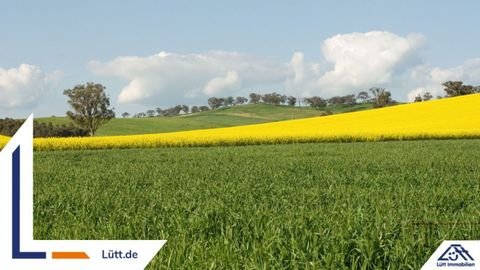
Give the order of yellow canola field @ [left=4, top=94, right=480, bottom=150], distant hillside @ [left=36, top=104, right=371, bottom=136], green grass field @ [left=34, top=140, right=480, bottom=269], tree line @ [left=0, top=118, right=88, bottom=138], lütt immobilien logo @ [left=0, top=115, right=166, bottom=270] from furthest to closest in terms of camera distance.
Answer: distant hillside @ [left=36, top=104, right=371, bottom=136] < tree line @ [left=0, top=118, right=88, bottom=138] < yellow canola field @ [left=4, top=94, right=480, bottom=150] < green grass field @ [left=34, top=140, right=480, bottom=269] < lütt immobilien logo @ [left=0, top=115, right=166, bottom=270]

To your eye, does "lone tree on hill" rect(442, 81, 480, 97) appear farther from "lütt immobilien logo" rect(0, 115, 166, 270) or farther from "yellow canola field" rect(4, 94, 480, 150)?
"lütt immobilien logo" rect(0, 115, 166, 270)

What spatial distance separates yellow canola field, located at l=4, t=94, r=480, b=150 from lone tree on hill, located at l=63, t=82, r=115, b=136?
45.6m

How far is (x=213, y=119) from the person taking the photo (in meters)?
166

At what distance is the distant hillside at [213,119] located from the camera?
457 feet

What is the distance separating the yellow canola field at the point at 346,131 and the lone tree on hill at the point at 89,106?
45.6 meters

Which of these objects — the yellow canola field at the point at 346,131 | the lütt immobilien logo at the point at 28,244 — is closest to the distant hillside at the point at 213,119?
the yellow canola field at the point at 346,131

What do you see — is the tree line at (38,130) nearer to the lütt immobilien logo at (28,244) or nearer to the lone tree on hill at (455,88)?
the lone tree on hill at (455,88)

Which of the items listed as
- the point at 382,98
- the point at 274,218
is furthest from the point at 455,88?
the point at 274,218

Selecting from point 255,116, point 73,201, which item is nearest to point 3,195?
point 73,201

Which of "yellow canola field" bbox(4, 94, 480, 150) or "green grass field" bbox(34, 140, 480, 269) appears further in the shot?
"yellow canola field" bbox(4, 94, 480, 150)

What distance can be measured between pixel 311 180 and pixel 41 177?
319 inches

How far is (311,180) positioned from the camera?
1484 centimetres

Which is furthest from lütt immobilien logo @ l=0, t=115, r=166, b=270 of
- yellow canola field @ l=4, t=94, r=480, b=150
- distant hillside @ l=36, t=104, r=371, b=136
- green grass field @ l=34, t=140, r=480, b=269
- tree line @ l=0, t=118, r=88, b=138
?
distant hillside @ l=36, t=104, r=371, b=136

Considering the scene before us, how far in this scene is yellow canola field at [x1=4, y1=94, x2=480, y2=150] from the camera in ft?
157
